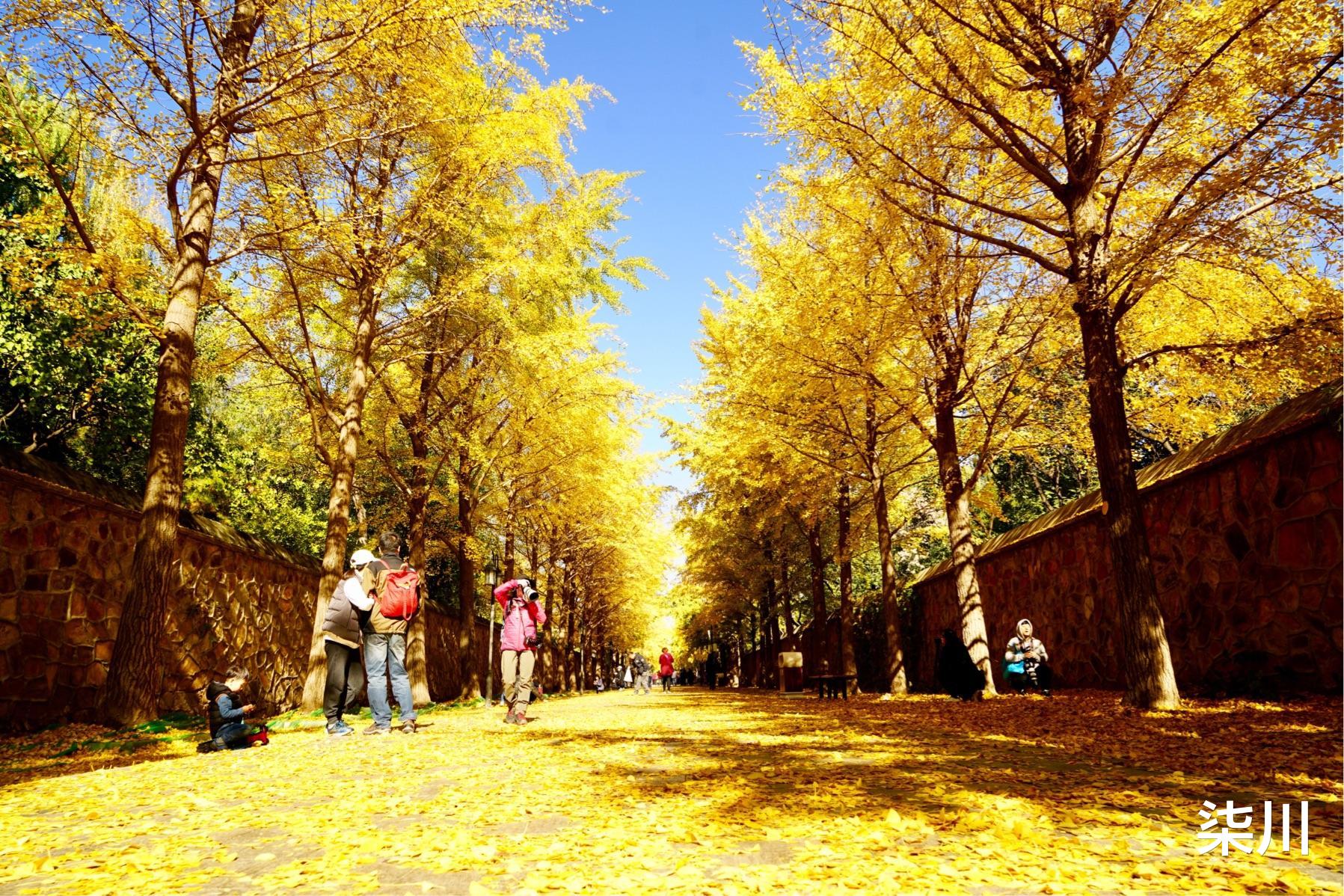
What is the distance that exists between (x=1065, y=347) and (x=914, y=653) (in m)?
9.67

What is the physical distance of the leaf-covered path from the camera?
235 cm

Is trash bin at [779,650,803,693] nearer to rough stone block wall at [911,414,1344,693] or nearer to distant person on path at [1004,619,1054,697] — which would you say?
distant person on path at [1004,619,1054,697]

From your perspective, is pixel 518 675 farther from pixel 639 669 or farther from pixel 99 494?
pixel 639 669

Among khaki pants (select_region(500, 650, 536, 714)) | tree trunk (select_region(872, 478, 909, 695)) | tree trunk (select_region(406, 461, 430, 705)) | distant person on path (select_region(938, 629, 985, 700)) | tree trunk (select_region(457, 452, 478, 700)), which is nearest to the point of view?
khaki pants (select_region(500, 650, 536, 714))

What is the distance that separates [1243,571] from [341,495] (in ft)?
36.5

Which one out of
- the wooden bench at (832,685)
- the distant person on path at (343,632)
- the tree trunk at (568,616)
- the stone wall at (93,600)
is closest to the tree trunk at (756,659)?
the tree trunk at (568,616)

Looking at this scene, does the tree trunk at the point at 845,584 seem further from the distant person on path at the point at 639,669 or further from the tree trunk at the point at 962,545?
the distant person on path at the point at 639,669

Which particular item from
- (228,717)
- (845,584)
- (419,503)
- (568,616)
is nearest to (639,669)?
(568,616)

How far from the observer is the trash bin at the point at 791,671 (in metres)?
19.8

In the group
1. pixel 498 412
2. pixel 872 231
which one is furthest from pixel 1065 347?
pixel 498 412

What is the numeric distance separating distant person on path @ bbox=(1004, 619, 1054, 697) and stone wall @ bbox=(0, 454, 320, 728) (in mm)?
12053

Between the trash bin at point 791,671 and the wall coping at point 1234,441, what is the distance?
9.54 meters

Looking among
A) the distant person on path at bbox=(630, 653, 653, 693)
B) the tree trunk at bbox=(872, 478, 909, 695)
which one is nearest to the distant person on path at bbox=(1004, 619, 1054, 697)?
the tree trunk at bbox=(872, 478, 909, 695)

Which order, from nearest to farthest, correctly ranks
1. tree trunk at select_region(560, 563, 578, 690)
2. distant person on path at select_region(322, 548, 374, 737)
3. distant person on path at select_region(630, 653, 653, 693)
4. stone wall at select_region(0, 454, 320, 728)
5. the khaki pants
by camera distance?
stone wall at select_region(0, 454, 320, 728) → distant person on path at select_region(322, 548, 374, 737) → the khaki pants → distant person on path at select_region(630, 653, 653, 693) → tree trunk at select_region(560, 563, 578, 690)
